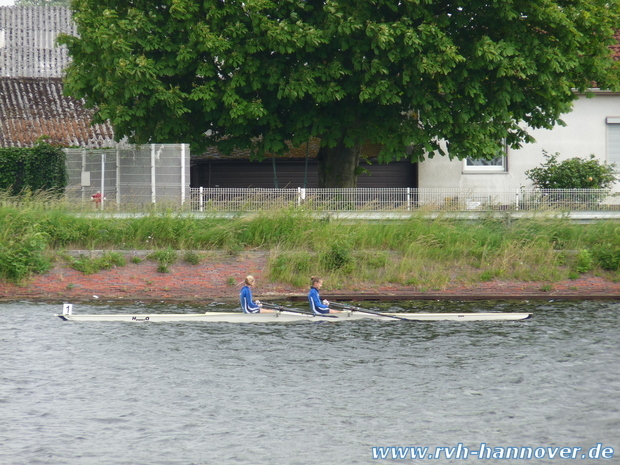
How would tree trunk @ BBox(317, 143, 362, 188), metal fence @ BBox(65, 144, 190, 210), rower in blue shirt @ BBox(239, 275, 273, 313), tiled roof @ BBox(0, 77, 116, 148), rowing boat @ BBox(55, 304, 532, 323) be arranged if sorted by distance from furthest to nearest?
tiled roof @ BBox(0, 77, 116, 148)
tree trunk @ BBox(317, 143, 362, 188)
metal fence @ BBox(65, 144, 190, 210)
rower in blue shirt @ BBox(239, 275, 273, 313)
rowing boat @ BBox(55, 304, 532, 323)

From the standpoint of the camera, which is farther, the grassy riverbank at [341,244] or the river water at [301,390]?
the grassy riverbank at [341,244]

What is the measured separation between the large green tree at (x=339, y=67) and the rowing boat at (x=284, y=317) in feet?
30.4

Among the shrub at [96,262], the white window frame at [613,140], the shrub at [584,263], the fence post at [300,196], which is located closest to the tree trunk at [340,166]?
the fence post at [300,196]

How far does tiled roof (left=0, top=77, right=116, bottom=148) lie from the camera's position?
3938 cm

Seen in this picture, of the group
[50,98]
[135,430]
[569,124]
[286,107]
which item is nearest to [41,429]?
[135,430]

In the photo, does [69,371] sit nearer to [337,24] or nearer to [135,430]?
[135,430]

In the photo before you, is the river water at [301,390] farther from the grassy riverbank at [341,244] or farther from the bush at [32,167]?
the bush at [32,167]

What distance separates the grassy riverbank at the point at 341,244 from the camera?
77.8 ft

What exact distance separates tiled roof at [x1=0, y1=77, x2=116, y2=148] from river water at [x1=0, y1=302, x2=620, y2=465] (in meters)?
20.8

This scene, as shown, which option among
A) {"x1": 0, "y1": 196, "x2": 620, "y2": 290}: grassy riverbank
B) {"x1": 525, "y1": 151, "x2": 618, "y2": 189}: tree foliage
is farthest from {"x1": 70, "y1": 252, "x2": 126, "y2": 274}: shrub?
{"x1": 525, "y1": 151, "x2": 618, "y2": 189}: tree foliage

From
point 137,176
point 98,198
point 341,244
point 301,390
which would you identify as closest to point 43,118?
point 137,176

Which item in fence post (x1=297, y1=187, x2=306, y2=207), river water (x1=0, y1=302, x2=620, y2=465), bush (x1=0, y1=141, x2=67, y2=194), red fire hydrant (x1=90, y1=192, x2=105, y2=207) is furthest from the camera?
bush (x1=0, y1=141, x2=67, y2=194)

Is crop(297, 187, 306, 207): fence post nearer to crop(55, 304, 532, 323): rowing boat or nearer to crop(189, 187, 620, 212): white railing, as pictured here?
crop(189, 187, 620, 212): white railing

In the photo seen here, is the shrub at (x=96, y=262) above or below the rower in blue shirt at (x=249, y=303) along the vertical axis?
above
